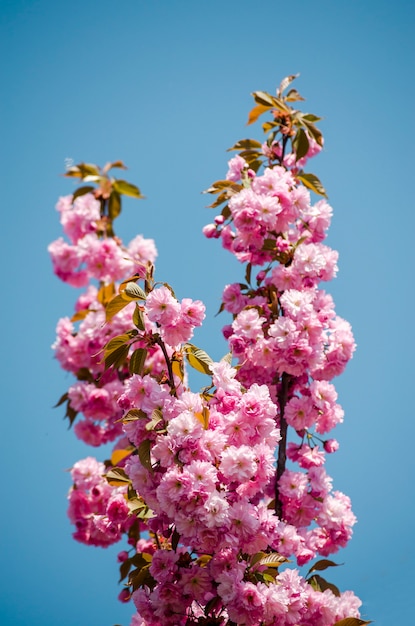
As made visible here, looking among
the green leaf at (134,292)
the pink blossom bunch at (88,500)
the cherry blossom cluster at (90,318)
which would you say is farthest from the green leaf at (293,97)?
the pink blossom bunch at (88,500)

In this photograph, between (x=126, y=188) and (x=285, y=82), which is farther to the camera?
(x=126, y=188)

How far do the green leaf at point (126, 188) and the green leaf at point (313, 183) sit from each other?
1.18m

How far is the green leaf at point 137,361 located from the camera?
79.4 inches

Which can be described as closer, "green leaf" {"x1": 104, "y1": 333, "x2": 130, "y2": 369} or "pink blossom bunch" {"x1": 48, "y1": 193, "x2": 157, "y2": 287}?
"green leaf" {"x1": 104, "y1": 333, "x2": 130, "y2": 369}

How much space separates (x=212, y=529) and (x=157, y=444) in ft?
0.86

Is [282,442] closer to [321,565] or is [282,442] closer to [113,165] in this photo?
[321,565]

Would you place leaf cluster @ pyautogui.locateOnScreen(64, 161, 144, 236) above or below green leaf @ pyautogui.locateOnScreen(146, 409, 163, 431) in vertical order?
above

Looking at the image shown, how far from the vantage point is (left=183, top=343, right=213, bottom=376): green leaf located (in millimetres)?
2000

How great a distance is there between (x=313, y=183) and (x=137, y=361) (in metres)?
1.19

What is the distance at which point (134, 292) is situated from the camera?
1941 millimetres

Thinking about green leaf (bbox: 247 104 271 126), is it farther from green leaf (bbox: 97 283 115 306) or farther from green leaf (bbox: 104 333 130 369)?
green leaf (bbox: 104 333 130 369)

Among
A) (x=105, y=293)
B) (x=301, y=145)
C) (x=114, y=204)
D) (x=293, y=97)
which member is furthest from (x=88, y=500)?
(x=293, y=97)

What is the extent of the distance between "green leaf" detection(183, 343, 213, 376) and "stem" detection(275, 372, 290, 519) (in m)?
0.49

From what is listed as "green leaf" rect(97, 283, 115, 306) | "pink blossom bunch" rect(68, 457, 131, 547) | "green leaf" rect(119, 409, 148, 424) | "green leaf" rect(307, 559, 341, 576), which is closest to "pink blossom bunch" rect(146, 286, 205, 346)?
"green leaf" rect(119, 409, 148, 424)
